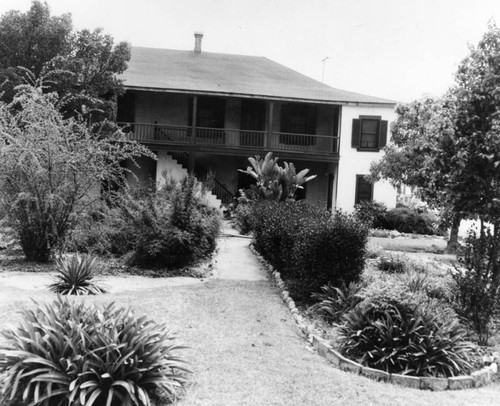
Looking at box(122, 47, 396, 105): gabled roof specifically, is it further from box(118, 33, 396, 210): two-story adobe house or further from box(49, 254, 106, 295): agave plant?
box(49, 254, 106, 295): agave plant

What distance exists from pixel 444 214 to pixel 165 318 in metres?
4.48

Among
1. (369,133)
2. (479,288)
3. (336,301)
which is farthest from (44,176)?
(369,133)

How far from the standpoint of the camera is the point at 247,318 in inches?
292

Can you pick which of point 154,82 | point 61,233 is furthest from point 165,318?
point 154,82

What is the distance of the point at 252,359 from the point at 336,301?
7.52 feet

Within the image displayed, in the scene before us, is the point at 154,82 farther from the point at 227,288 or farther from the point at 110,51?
the point at 227,288

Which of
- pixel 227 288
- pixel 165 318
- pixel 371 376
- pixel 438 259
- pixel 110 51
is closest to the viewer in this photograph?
pixel 371 376

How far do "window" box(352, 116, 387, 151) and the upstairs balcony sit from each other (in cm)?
93

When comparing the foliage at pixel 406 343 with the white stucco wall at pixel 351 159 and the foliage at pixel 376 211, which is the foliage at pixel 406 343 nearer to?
the foliage at pixel 376 211

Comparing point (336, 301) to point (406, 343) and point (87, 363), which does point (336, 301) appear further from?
point (87, 363)

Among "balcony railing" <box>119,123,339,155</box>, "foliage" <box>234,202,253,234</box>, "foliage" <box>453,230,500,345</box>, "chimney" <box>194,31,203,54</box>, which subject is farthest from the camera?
"chimney" <box>194,31,203,54</box>

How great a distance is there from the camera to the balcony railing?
23188mm

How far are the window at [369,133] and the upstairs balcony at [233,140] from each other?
93cm

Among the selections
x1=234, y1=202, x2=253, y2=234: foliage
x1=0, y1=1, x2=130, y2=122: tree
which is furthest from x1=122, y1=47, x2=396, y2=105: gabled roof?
x1=234, y1=202, x2=253, y2=234: foliage
